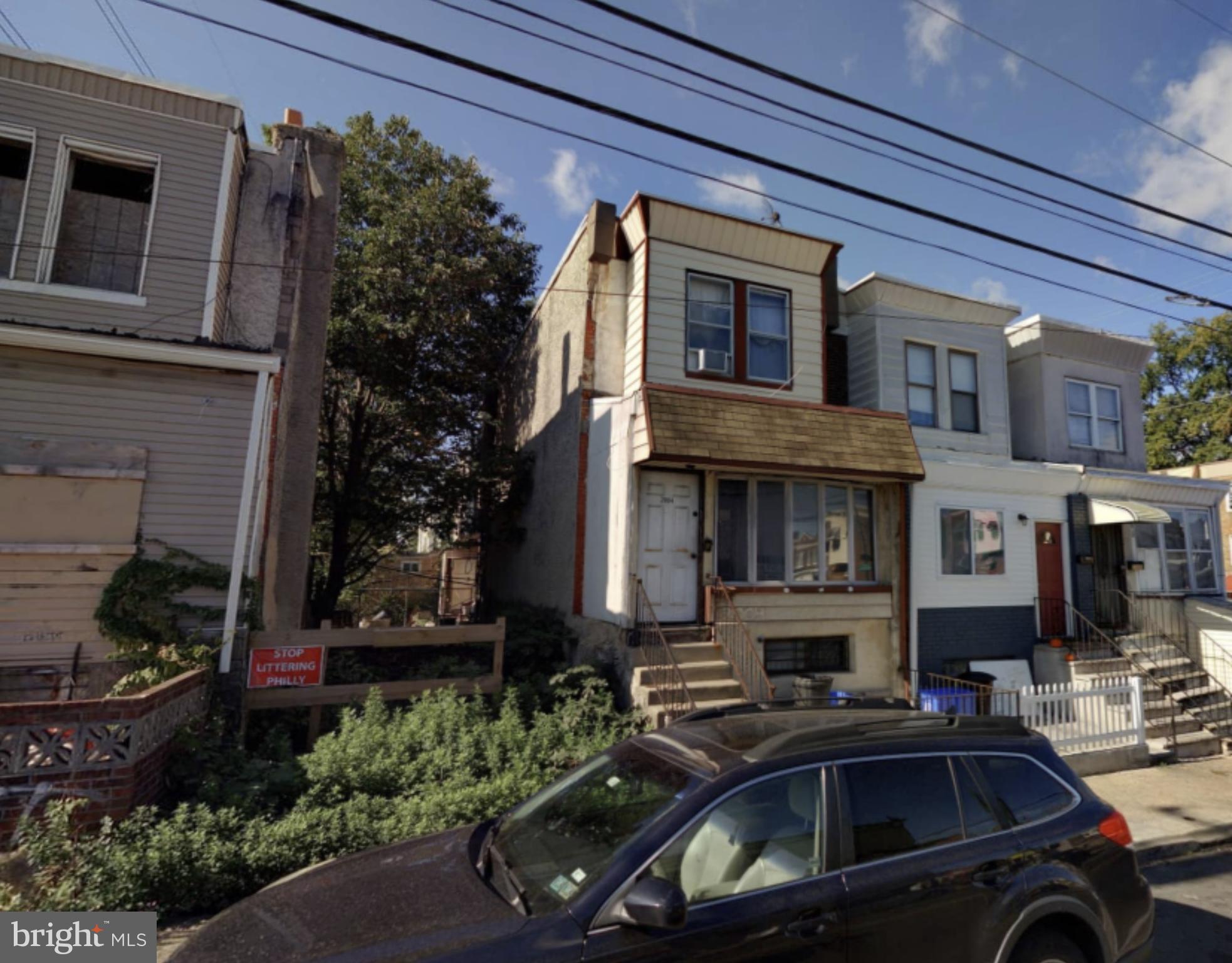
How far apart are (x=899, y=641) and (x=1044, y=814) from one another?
27.2 ft

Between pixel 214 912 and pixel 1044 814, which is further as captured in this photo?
pixel 214 912

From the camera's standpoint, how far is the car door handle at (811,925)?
258 cm

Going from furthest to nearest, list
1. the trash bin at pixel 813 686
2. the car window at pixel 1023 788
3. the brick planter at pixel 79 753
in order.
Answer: the trash bin at pixel 813 686
the brick planter at pixel 79 753
the car window at pixel 1023 788

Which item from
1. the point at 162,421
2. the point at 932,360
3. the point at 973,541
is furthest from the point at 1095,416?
the point at 162,421

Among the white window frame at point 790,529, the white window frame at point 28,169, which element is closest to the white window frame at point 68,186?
the white window frame at point 28,169

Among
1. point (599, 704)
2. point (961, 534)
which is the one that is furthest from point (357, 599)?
point (961, 534)

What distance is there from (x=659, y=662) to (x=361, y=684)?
148 inches

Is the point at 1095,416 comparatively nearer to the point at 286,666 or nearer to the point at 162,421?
the point at 286,666

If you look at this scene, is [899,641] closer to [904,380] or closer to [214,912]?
[904,380]

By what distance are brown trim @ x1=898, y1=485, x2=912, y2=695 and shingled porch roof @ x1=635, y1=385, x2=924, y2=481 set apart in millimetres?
782

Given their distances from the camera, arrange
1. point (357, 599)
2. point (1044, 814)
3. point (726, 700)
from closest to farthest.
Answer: point (1044, 814) → point (726, 700) → point (357, 599)

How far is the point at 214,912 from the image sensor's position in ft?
13.9

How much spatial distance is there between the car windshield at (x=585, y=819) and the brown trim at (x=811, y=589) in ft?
22.7

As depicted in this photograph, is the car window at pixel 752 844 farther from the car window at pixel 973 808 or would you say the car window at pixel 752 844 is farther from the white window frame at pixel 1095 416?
the white window frame at pixel 1095 416
